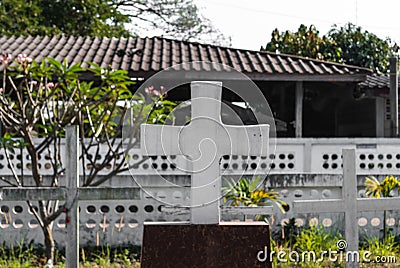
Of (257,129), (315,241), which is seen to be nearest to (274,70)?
(315,241)

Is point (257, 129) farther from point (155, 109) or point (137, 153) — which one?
point (137, 153)

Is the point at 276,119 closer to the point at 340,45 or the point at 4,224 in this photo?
the point at 4,224

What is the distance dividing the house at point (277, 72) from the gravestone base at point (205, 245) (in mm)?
5106

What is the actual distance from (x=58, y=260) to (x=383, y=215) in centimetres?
374

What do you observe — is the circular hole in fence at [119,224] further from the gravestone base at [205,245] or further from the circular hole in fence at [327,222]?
the gravestone base at [205,245]

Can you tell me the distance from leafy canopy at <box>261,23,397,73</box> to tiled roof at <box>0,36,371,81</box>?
14.7 metres

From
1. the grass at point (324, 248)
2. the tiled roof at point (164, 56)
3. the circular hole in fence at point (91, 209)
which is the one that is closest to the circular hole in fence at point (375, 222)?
the grass at point (324, 248)

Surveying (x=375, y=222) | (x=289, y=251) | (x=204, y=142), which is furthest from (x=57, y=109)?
(x=375, y=222)

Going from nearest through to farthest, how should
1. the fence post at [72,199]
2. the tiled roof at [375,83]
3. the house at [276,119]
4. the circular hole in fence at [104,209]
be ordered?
1. the fence post at [72,199]
2. the house at [276,119]
3. the circular hole in fence at [104,209]
4. the tiled roof at [375,83]

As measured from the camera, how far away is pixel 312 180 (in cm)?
767

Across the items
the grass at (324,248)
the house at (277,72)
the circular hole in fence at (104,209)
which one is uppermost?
the house at (277,72)

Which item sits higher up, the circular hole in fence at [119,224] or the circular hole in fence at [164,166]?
the circular hole in fence at [164,166]

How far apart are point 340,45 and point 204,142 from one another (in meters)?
28.2

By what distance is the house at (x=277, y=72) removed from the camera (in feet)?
37.2
